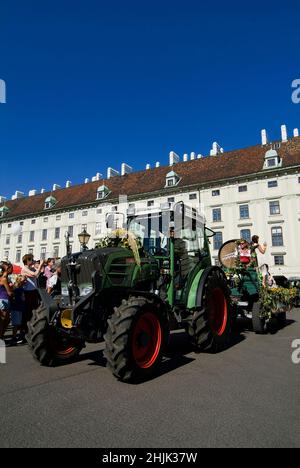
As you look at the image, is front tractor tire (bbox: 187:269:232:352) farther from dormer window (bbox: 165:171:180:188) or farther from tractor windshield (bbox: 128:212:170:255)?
dormer window (bbox: 165:171:180:188)

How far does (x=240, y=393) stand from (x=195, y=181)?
39105 mm

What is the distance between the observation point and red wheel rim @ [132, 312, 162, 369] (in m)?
4.30

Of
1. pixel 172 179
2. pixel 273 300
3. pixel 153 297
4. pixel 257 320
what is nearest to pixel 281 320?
pixel 273 300

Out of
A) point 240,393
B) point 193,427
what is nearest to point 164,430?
point 193,427

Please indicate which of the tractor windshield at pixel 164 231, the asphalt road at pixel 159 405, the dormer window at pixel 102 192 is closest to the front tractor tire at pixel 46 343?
the asphalt road at pixel 159 405

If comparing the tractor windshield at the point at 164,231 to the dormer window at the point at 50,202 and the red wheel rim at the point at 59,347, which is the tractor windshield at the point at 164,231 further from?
the dormer window at the point at 50,202

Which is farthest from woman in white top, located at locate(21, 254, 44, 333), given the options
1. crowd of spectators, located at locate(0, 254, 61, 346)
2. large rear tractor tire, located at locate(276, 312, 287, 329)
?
large rear tractor tire, located at locate(276, 312, 287, 329)

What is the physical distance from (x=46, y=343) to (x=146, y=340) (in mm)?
1604

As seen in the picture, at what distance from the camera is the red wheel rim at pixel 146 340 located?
14.1 ft

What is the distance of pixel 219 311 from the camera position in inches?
252

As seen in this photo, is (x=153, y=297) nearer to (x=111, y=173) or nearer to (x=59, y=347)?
(x=59, y=347)

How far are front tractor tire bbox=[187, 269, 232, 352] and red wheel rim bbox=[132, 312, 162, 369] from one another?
1.07m

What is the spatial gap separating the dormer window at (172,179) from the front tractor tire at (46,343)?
3871cm
